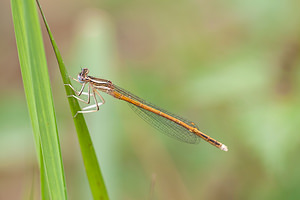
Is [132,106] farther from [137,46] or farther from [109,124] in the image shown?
[137,46]

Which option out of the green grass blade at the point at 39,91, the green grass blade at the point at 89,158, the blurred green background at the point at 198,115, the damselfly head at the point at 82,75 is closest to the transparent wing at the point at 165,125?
the blurred green background at the point at 198,115

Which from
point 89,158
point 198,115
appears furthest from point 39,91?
point 198,115

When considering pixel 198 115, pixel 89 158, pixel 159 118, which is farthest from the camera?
pixel 198 115

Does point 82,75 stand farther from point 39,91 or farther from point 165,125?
point 39,91

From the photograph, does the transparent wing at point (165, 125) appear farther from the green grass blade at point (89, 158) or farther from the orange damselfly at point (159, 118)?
the green grass blade at point (89, 158)

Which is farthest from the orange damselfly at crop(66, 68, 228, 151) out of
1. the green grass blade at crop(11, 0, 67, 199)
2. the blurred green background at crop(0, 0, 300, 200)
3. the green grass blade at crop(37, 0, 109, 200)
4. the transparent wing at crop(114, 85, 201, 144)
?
the green grass blade at crop(11, 0, 67, 199)

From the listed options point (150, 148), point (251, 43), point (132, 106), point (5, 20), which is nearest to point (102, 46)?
point (132, 106)

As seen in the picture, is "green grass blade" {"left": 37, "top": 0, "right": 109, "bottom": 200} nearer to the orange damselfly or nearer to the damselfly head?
the damselfly head
